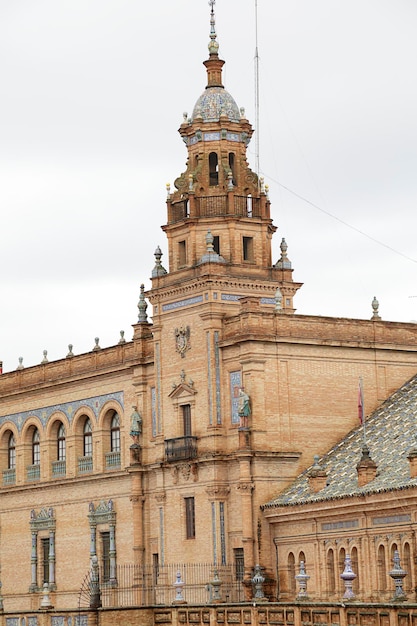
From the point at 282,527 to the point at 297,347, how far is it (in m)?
7.10

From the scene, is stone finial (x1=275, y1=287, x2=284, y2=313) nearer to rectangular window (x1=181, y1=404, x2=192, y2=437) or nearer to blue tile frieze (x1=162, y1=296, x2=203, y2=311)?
blue tile frieze (x1=162, y1=296, x2=203, y2=311)

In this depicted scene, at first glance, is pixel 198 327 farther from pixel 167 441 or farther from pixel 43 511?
pixel 43 511

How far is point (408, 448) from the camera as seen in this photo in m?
54.1

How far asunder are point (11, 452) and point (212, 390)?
19.8 m

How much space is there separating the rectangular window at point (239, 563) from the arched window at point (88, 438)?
13028 mm

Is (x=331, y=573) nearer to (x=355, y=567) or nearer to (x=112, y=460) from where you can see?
(x=355, y=567)

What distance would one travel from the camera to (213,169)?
6272cm

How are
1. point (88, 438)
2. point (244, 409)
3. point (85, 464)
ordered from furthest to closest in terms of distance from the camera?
point (88, 438) → point (85, 464) → point (244, 409)

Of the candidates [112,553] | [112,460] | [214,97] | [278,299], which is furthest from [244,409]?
[214,97]

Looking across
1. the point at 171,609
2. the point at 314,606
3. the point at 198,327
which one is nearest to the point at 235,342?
the point at 198,327

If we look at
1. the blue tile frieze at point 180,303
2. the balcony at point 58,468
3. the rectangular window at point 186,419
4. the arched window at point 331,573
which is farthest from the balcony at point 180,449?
the balcony at point 58,468

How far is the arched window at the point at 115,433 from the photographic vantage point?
67.4 meters

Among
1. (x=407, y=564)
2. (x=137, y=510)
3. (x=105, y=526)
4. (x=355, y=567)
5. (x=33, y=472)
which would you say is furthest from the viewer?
(x=33, y=472)

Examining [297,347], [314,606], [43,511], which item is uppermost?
[297,347]
